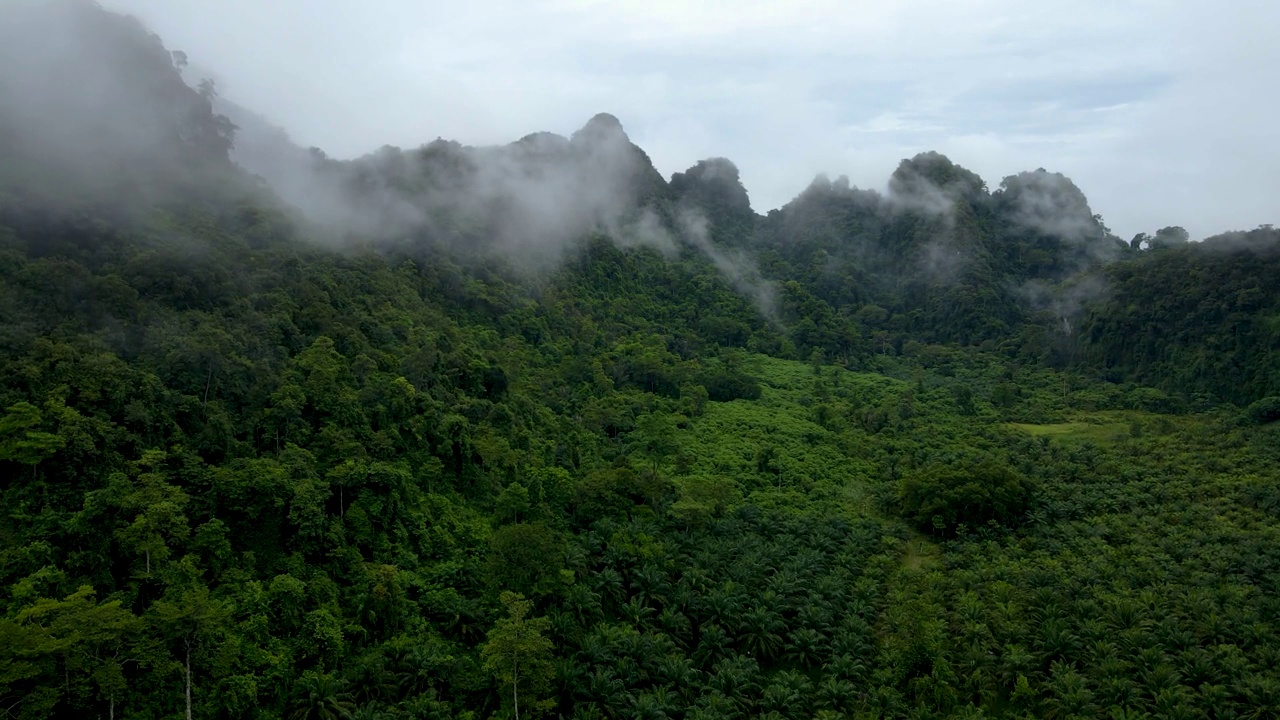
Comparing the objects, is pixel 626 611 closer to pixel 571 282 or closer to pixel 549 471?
pixel 549 471

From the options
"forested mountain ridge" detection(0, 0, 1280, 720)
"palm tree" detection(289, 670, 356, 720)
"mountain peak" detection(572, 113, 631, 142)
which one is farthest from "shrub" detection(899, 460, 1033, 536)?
"mountain peak" detection(572, 113, 631, 142)

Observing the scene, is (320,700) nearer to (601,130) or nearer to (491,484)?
(491,484)

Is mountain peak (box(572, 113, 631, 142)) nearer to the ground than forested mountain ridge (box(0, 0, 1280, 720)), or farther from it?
farther from it

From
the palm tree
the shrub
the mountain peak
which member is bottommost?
the palm tree

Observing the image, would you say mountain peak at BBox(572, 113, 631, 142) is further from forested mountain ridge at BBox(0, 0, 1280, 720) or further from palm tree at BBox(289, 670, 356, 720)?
palm tree at BBox(289, 670, 356, 720)

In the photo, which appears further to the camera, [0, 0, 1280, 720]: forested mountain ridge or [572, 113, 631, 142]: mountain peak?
[572, 113, 631, 142]: mountain peak

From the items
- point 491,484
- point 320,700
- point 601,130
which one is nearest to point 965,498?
point 491,484

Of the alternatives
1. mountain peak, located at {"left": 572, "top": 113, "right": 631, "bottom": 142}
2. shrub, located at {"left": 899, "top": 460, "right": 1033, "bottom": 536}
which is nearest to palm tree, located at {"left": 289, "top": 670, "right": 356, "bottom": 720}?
shrub, located at {"left": 899, "top": 460, "right": 1033, "bottom": 536}

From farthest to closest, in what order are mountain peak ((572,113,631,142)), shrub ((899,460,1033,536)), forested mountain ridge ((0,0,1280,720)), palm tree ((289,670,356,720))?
mountain peak ((572,113,631,142)) → shrub ((899,460,1033,536)) → forested mountain ridge ((0,0,1280,720)) → palm tree ((289,670,356,720))

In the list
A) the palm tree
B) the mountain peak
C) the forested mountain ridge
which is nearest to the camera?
the palm tree
